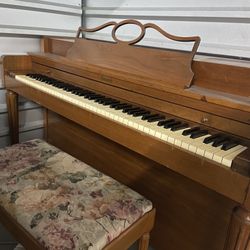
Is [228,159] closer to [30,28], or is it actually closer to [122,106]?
[122,106]

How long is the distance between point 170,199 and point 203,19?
2.98 feet

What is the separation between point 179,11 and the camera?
4.72ft

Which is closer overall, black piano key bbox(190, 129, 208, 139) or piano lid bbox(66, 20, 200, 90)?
black piano key bbox(190, 129, 208, 139)

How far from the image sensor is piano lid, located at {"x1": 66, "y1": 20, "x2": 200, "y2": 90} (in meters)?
0.95

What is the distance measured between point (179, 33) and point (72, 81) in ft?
2.11

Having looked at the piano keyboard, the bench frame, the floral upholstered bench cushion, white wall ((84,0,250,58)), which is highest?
white wall ((84,0,250,58))

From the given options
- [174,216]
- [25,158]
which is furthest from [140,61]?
[174,216]

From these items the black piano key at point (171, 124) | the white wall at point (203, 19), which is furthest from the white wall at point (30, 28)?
the black piano key at point (171, 124)

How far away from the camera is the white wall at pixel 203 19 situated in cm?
125

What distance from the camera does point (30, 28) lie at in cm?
166

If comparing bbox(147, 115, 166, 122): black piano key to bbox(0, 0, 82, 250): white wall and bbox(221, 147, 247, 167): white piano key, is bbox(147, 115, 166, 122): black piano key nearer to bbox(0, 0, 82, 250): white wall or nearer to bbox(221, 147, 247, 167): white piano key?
bbox(221, 147, 247, 167): white piano key

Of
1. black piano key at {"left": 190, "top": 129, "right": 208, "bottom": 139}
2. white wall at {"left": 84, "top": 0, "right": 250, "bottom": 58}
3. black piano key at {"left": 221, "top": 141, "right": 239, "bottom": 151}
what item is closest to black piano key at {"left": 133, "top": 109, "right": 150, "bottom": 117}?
black piano key at {"left": 190, "top": 129, "right": 208, "bottom": 139}

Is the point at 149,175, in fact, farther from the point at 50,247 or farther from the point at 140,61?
the point at 50,247

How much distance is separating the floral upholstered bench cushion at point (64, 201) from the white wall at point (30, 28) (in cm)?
81
